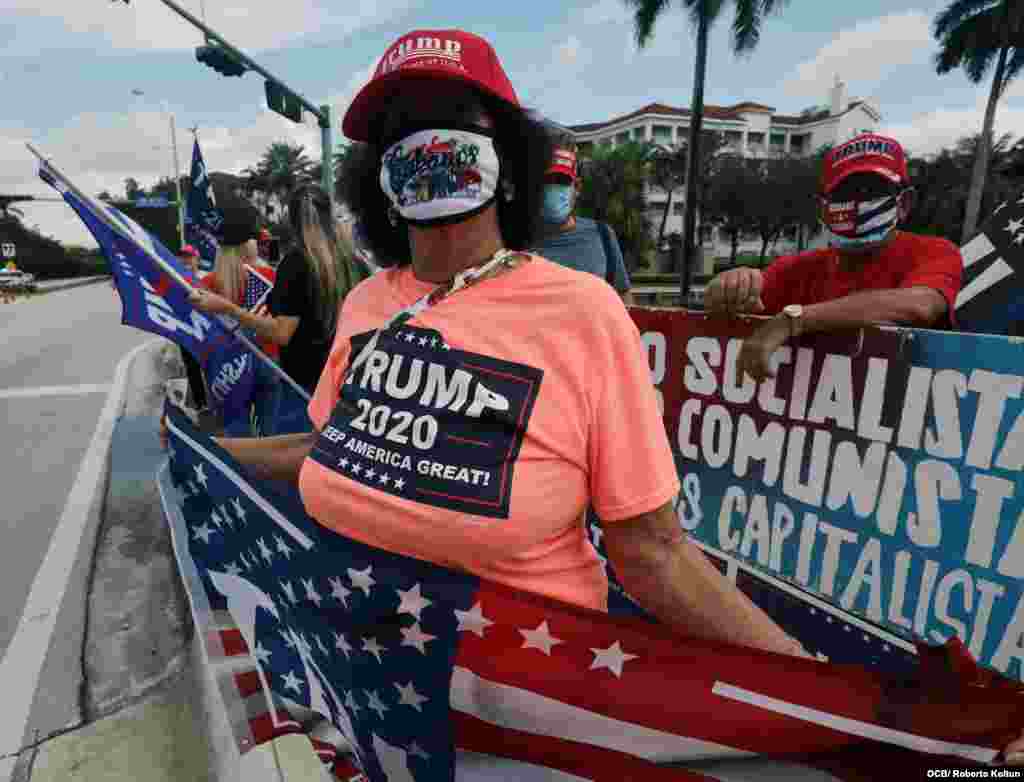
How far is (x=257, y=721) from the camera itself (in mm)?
2084

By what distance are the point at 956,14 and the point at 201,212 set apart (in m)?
35.5

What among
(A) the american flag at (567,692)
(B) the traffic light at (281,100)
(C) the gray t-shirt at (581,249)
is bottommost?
(A) the american flag at (567,692)

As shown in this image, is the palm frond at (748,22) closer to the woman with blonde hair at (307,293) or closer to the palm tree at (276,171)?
the woman with blonde hair at (307,293)

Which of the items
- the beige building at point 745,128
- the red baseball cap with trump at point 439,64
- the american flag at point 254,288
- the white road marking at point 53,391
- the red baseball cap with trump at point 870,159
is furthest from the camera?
the beige building at point 745,128

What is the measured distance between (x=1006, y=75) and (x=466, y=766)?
37431 mm

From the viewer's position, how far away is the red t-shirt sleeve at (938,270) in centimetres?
190

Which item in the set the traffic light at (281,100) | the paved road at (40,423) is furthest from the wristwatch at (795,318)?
A: the traffic light at (281,100)

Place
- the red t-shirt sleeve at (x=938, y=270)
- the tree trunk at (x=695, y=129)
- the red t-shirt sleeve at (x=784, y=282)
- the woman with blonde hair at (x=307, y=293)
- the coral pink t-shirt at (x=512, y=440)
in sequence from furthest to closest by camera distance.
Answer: the tree trunk at (x=695, y=129)
the woman with blonde hair at (x=307, y=293)
the red t-shirt sleeve at (x=784, y=282)
the red t-shirt sleeve at (x=938, y=270)
the coral pink t-shirt at (x=512, y=440)

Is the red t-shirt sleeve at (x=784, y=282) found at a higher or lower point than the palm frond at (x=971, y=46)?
lower

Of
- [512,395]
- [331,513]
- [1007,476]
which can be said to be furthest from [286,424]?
[1007,476]

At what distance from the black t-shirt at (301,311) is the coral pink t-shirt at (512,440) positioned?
2302 millimetres

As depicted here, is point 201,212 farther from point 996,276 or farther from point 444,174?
point 996,276

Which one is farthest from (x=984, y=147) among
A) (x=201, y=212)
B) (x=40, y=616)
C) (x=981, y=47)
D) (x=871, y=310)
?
(x=40, y=616)

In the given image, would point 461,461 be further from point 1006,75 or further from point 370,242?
point 1006,75
